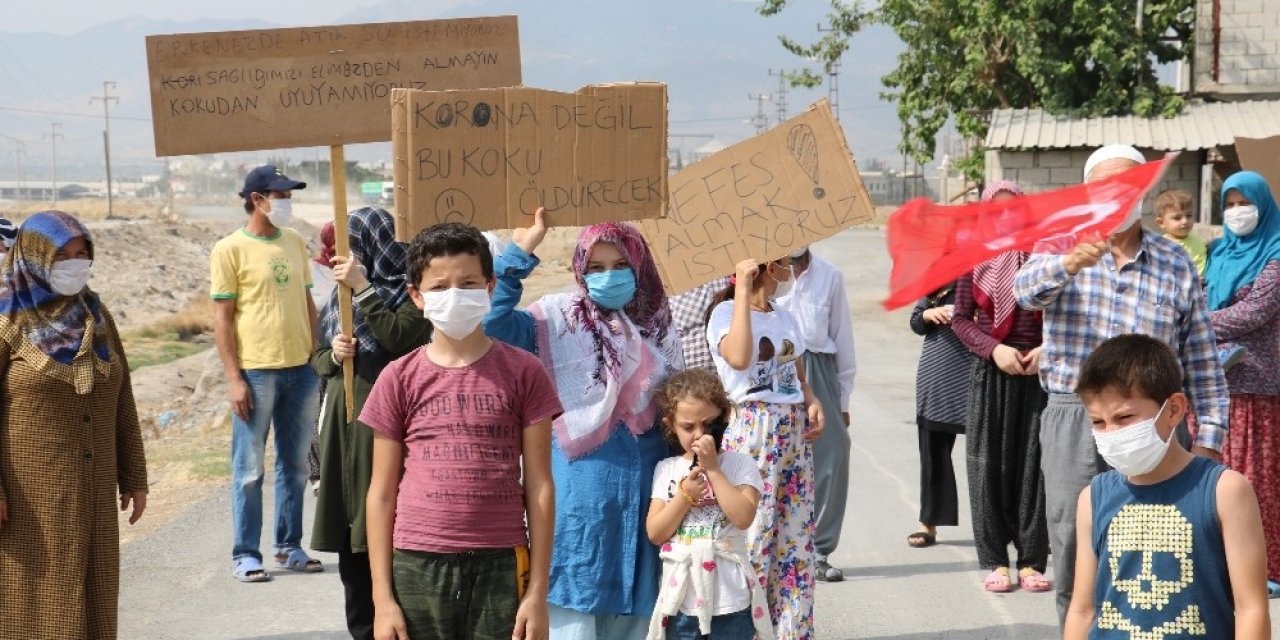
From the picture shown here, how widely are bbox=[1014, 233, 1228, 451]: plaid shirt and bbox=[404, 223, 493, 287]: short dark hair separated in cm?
206

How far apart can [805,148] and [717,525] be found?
1.52 meters

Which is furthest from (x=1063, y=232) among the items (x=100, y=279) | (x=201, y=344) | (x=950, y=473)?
(x=100, y=279)

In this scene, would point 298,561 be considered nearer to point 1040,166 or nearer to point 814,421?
point 814,421

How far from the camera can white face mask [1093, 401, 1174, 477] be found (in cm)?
388

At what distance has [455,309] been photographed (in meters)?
4.30

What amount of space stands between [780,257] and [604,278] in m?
0.94

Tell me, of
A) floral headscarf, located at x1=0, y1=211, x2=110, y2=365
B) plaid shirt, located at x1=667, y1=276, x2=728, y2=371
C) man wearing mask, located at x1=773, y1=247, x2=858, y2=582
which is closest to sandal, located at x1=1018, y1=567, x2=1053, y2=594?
man wearing mask, located at x1=773, y1=247, x2=858, y2=582

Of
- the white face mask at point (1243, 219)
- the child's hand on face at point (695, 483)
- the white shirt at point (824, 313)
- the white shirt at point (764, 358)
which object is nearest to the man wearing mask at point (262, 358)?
the white shirt at point (824, 313)

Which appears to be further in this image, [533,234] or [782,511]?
[782,511]

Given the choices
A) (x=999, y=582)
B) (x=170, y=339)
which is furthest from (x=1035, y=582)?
(x=170, y=339)

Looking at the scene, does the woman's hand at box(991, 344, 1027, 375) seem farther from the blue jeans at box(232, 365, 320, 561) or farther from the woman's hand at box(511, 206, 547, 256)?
the blue jeans at box(232, 365, 320, 561)

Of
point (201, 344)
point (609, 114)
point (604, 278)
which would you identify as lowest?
point (201, 344)

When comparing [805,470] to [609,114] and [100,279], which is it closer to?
[609,114]

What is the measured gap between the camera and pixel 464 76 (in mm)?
5859
